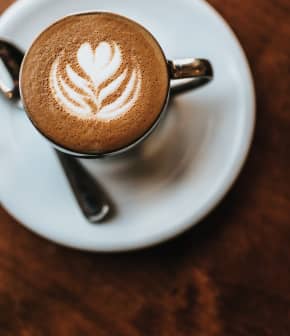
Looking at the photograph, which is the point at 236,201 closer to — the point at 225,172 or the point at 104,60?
the point at 225,172

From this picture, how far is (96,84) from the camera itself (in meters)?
0.83

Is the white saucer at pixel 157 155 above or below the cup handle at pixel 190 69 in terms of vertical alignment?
below

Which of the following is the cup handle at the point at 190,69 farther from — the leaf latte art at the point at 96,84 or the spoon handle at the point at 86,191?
the spoon handle at the point at 86,191

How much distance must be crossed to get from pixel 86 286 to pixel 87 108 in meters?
0.34

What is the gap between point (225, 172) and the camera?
0.91 meters

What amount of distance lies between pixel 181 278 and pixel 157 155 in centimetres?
22

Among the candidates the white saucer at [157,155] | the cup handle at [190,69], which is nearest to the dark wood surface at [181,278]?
the white saucer at [157,155]

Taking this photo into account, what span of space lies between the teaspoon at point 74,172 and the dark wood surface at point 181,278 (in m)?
0.11

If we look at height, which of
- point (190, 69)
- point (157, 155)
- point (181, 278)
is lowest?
point (181, 278)

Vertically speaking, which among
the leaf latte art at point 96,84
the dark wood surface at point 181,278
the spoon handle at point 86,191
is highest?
the leaf latte art at point 96,84

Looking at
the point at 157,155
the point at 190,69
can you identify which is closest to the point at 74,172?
the point at 157,155

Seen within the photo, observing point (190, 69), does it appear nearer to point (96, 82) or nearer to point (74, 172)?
point (96, 82)

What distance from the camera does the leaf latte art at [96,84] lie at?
32.5 inches

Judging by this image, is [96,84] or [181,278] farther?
[181,278]
